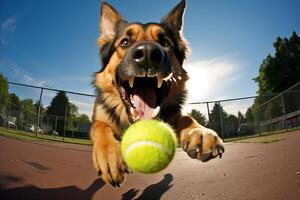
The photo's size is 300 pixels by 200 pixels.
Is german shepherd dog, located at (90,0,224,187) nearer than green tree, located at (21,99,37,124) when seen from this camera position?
Yes

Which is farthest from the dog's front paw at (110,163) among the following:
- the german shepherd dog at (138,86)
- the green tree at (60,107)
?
the green tree at (60,107)

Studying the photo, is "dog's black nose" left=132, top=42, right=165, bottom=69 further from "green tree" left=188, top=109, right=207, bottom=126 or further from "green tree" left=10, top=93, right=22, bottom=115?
"green tree" left=10, top=93, right=22, bottom=115

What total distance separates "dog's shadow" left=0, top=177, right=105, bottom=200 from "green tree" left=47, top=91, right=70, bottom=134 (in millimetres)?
526

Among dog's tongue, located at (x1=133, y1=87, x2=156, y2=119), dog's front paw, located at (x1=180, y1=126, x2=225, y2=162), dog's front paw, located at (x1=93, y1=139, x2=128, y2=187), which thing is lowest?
dog's front paw, located at (x1=93, y1=139, x2=128, y2=187)

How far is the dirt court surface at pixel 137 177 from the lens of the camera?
2213mm

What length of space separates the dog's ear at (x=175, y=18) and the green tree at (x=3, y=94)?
1.63 m

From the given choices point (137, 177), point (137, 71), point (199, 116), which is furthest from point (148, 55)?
point (137, 177)

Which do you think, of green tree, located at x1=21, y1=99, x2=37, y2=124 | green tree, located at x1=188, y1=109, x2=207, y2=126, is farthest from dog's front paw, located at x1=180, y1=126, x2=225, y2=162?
green tree, located at x1=21, y1=99, x2=37, y2=124

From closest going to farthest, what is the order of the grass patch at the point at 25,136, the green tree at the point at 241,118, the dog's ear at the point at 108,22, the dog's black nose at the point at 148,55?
1. the dog's black nose at the point at 148,55
2. the dog's ear at the point at 108,22
3. the green tree at the point at 241,118
4. the grass patch at the point at 25,136

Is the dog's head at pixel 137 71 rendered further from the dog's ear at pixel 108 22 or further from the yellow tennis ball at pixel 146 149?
the yellow tennis ball at pixel 146 149

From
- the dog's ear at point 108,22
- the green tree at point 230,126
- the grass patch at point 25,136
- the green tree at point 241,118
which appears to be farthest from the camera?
the grass patch at point 25,136

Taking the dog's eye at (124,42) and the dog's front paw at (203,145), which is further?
the dog's eye at (124,42)

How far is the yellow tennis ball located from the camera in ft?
3.31

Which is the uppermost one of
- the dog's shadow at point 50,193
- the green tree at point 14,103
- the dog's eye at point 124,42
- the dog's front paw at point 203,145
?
the dog's eye at point 124,42
